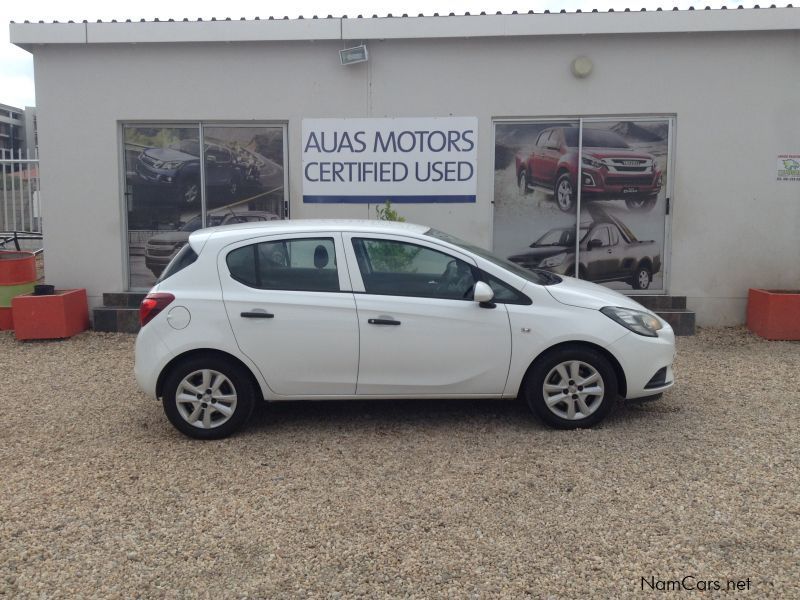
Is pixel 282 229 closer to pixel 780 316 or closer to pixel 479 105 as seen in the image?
pixel 479 105

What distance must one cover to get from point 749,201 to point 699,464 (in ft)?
18.1

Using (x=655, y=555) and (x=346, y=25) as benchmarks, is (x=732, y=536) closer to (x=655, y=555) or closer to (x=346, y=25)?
(x=655, y=555)

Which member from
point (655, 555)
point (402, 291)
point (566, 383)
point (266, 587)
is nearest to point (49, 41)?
point (402, 291)

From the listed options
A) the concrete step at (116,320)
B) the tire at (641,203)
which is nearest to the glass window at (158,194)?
the concrete step at (116,320)

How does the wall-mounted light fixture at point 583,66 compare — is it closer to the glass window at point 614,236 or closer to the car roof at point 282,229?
the glass window at point 614,236

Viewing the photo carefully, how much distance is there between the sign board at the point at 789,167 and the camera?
9406 mm

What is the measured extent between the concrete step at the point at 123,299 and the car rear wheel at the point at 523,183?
498 centimetres

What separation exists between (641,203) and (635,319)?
4.37 m

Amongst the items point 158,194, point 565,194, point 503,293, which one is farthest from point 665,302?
point 158,194

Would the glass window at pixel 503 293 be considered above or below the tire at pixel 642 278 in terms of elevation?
above

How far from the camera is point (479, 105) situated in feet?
31.6

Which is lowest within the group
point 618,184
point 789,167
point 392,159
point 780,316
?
point 780,316

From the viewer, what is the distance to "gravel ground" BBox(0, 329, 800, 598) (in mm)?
3660

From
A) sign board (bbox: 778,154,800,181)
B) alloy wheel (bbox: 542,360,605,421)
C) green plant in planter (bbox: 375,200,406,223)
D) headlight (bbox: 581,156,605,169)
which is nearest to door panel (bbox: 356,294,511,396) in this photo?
alloy wheel (bbox: 542,360,605,421)
